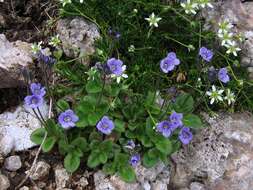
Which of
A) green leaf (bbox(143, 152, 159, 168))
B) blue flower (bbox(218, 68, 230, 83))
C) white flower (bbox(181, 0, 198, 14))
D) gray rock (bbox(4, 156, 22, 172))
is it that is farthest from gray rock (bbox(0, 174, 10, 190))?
white flower (bbox(181, 0, 198, 14))

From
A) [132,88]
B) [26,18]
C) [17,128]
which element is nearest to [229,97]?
[132,88]

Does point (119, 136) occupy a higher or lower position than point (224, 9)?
lower

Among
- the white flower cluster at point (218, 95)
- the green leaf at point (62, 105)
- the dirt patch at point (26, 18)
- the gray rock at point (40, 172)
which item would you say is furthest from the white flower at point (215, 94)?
the dirt patch at point (26, 18)

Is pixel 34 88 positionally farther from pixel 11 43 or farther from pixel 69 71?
pixel 11 43

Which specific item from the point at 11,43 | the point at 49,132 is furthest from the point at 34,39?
the point at 49,132

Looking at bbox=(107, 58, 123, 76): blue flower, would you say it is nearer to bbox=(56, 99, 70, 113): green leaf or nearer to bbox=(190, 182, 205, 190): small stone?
bbox=(56, 99, 70, 113): green leaf

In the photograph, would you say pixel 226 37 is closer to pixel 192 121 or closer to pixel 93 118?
pixel 192 121

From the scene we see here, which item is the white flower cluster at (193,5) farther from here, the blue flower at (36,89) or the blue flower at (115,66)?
the blue flower at (36,89)
